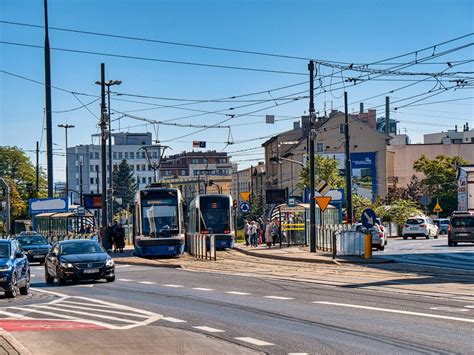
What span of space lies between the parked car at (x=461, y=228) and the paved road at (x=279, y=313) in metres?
27.8

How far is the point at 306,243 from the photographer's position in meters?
51.5

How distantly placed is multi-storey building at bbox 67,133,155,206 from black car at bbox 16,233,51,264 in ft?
401

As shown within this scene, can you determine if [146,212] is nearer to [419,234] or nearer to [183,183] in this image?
[419,234]

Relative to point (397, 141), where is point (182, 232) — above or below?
below

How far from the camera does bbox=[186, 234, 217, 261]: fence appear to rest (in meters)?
42.1

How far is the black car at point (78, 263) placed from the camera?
28703 mm

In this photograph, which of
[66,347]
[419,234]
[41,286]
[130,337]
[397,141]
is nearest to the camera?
[66,347]

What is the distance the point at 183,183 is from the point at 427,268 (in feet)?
339

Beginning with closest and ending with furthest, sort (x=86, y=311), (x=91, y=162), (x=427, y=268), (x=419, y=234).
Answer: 1. (x=86, y=311)
2. (x=427, y=268)
3. (x=419, y=234)
4. (x=91, y=162)

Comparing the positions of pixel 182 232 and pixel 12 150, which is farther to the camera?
pixel 12 150

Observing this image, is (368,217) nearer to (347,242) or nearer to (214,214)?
(347,242)

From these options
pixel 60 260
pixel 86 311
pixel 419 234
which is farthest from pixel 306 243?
pixel 86 311

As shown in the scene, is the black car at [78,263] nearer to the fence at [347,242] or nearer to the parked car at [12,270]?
the parked car at [12,270]

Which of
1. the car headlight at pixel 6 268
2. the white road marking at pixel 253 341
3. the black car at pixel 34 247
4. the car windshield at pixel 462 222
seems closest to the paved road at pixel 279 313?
the white road marking at pixel 253 341
